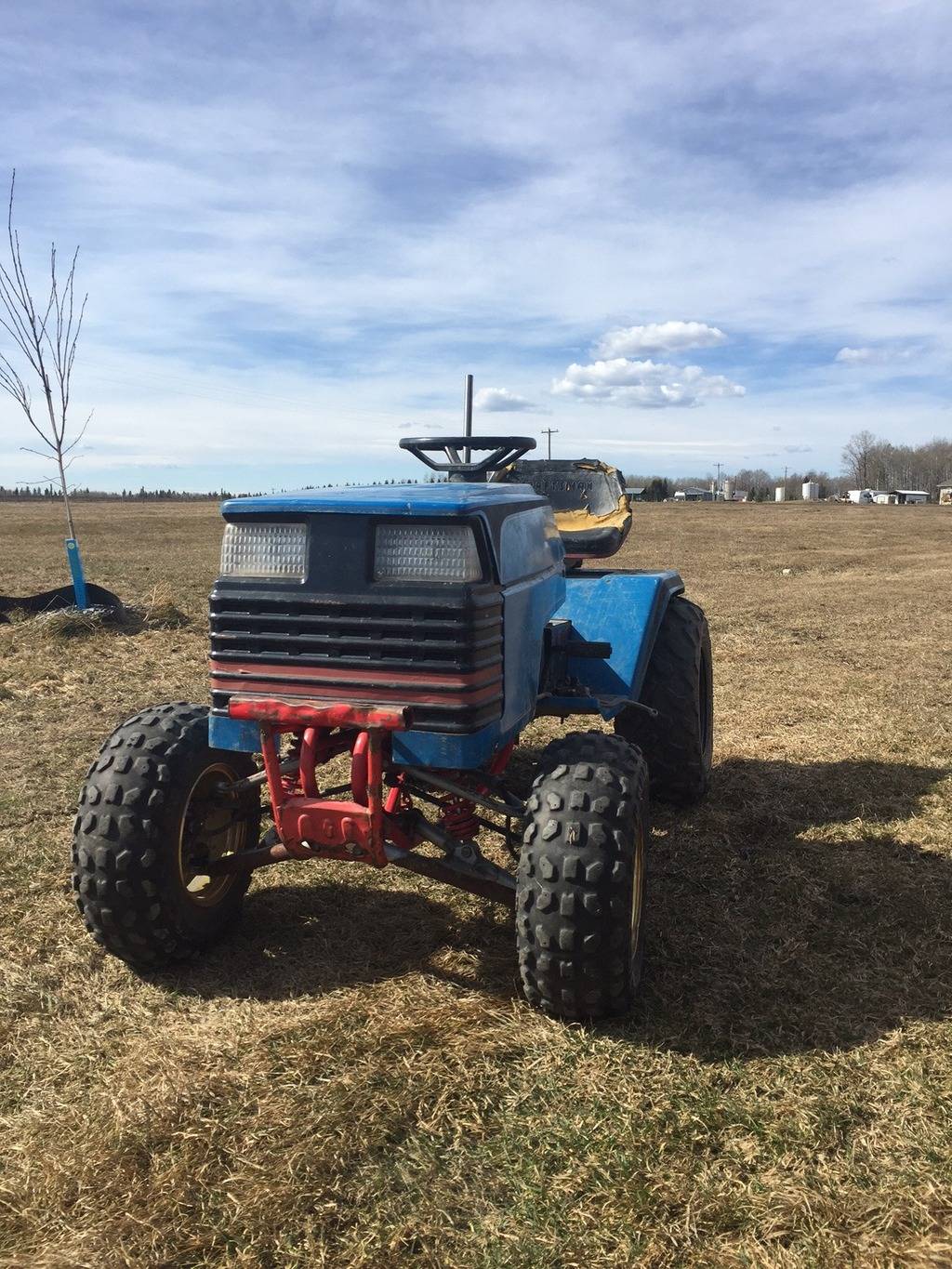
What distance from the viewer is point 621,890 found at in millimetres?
2805

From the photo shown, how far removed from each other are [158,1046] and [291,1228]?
0.88 m

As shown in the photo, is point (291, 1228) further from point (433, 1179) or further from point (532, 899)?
point (532, 899)

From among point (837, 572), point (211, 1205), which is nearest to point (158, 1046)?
point (211, 1205)

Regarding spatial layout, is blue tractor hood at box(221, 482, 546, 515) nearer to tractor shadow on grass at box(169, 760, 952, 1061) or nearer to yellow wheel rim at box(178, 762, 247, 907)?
yellow wheel rim at box(178, 762, 247, 907)

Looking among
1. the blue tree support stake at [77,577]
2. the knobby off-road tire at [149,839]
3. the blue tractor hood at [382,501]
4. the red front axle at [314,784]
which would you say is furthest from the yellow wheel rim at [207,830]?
the blue tree support stake at [77,577]

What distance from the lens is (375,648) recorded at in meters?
2.99

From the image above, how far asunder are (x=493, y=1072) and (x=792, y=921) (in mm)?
1512

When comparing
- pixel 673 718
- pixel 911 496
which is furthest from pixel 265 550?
pixel 911 496

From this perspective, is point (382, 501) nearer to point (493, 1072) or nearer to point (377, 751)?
point (377, 751)

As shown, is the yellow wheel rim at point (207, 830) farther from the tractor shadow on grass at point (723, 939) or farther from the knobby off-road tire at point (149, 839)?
the tractor shadow on grass at point (723, 939)

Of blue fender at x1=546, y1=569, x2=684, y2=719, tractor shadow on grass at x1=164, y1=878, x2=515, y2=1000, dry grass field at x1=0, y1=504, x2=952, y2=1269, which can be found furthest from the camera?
blue fender at x1=546, y1=569, x2=684, y2=719

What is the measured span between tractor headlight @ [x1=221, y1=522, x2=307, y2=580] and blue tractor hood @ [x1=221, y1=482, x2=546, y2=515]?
2.3 inches

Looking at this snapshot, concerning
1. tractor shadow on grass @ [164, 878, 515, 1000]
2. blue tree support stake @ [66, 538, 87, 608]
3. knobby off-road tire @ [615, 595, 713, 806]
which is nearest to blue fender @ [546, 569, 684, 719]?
knobby off-road tire @ [615, 595, 713, 806]

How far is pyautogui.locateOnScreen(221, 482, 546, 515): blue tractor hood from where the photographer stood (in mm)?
2949
